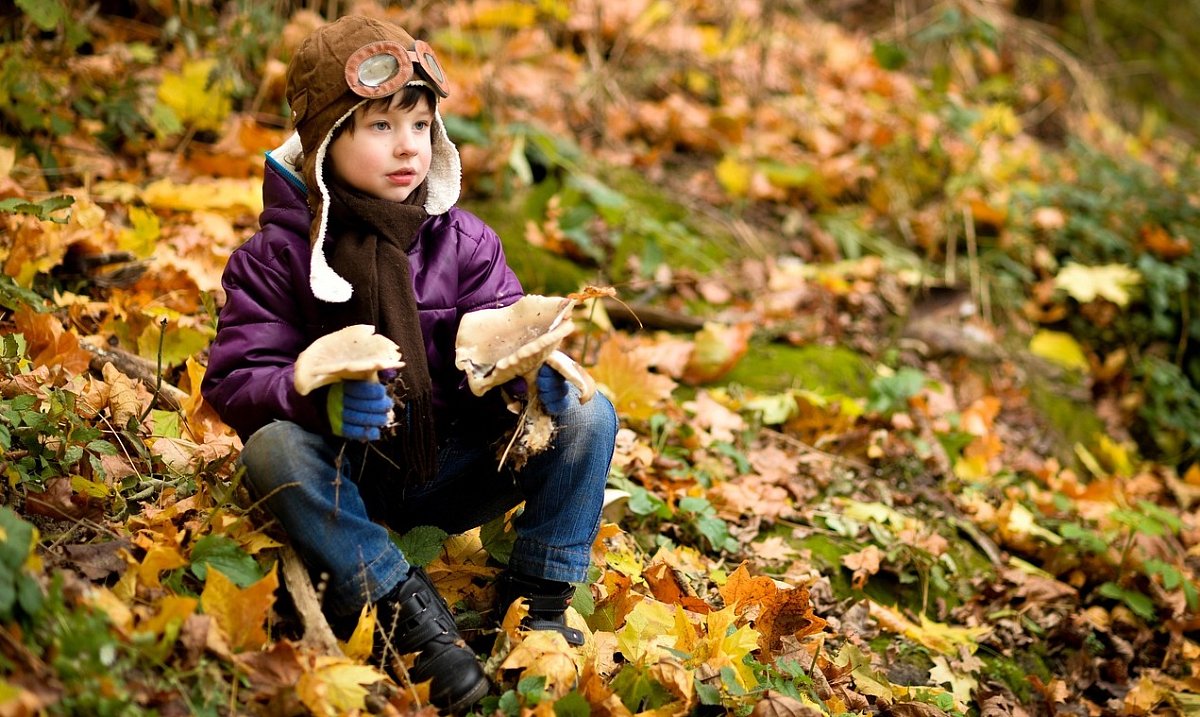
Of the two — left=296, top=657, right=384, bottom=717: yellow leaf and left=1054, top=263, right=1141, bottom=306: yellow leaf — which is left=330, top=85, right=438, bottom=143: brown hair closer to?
left=296, top=657, right=384, bottom=717: yellow leaf

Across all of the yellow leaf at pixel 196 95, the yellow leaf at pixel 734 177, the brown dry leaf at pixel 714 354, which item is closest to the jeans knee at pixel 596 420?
the brown dry leaf at pixel 714 354

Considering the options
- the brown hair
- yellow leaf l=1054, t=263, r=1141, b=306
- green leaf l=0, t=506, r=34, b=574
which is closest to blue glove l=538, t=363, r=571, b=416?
the brown hair

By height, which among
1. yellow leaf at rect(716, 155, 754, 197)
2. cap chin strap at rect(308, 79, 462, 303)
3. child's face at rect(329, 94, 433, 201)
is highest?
child's face at rect(329, 94, 433, 201)

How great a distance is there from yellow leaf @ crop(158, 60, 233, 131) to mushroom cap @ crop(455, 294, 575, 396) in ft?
7.82

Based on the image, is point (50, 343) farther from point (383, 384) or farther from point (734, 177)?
point (734, 177)

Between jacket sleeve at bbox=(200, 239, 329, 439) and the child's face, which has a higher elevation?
the child's face

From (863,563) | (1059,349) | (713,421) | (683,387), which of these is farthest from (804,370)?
(1059,349)

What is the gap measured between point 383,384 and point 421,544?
17.1 inches

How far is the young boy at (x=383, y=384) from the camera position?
1.93m

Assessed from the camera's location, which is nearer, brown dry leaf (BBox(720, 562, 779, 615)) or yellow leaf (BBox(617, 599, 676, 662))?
yellow leaf (BBox(617, 599, 676, 662))

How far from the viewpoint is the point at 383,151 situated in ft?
6.83

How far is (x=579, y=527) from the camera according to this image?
2166 mm

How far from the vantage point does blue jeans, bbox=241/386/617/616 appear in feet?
6.29

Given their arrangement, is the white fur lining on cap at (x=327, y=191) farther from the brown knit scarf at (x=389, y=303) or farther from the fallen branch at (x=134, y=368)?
the fallen branch at (x=134, y=368)
